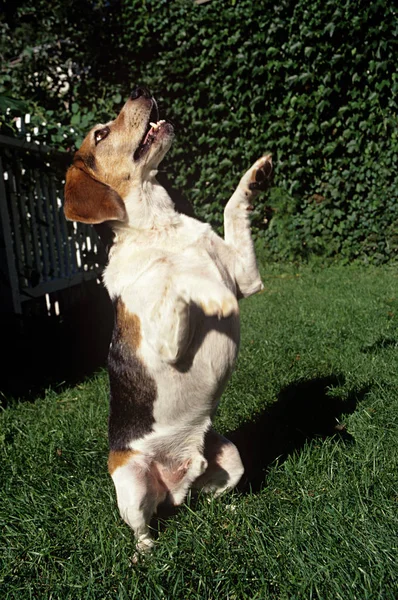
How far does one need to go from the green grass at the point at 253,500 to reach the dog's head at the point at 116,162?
1.49 meters

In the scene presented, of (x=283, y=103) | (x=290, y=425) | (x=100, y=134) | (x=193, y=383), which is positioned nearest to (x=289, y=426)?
(x=290, y=425)

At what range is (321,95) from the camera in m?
7.78

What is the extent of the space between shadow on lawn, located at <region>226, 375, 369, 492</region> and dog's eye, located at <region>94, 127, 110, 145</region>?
1.99 meters

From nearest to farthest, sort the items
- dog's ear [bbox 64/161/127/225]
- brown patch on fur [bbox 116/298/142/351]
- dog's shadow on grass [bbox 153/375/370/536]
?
brown patch on fur [bbox 116/298/142/351] → dog's ear [bbox 64/161/127/225] → dog's shadow on grass [bbox 153/375/370/536]

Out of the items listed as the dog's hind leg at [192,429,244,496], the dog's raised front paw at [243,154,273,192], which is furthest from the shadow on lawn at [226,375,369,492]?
the dog's raised front paw at [243,154,273,192]

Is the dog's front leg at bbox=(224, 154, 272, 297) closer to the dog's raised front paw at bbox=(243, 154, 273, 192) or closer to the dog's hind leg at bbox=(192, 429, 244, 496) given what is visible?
the dog's raised front paw at bbox=(243, 154, 273, 192)

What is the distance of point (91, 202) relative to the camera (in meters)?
2.55

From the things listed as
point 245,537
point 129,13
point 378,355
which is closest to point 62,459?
point 245,537

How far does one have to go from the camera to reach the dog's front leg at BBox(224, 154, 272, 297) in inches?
104

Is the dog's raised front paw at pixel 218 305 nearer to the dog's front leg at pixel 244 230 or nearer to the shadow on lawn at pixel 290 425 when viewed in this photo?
the dog's front leg at pixel 244 230

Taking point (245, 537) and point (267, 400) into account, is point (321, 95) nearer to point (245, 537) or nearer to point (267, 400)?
point (267, 400)

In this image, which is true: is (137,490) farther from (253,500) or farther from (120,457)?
(253,500)

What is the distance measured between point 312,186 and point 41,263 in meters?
4.41

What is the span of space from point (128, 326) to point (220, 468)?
34.7 inches
